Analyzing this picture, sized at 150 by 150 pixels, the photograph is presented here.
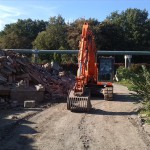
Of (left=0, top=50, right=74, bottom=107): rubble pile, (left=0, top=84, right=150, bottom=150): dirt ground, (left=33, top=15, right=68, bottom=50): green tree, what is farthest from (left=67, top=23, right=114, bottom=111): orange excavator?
(left=33, top=15, right=68, bottom=50): green tree

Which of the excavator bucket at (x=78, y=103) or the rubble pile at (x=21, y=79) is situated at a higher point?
the rubble pile at (x=21, y=79)

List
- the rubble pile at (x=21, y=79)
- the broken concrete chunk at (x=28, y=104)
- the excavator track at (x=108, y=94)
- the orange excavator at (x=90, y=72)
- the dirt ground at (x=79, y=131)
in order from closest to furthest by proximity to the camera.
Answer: the dirt ground at (x=79, y=131) → the broken concrete chunk at (x=28, y=104) → the orange excavator at (x=90, y=72) → the rubble pile at (x=21, y=79) → the excavator track at (x=108, y=94)

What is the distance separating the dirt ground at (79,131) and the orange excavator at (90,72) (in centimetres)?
119

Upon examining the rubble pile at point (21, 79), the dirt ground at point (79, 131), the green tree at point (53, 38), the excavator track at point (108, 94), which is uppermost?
the green tree at point (53, 38)

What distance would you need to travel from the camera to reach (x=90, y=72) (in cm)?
2366

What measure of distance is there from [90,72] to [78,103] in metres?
5.30

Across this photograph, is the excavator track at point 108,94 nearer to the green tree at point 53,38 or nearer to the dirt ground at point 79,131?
the dirt ground at point 79,131

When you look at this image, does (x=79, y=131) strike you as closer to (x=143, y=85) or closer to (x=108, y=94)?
(x=143, y=85)

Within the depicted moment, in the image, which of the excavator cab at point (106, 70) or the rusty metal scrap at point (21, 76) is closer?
the rusty metal scrap at point (21, 76)

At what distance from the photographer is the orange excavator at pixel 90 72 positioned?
1970cm

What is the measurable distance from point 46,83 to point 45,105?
5352 mm

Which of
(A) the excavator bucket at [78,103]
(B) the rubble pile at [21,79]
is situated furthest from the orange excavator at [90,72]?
(B) the rubble pile at [21,79]

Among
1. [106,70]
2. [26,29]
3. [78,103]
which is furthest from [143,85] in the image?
[26,29]

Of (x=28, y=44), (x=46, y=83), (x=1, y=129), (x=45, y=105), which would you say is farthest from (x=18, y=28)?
(x=1, y=129)
